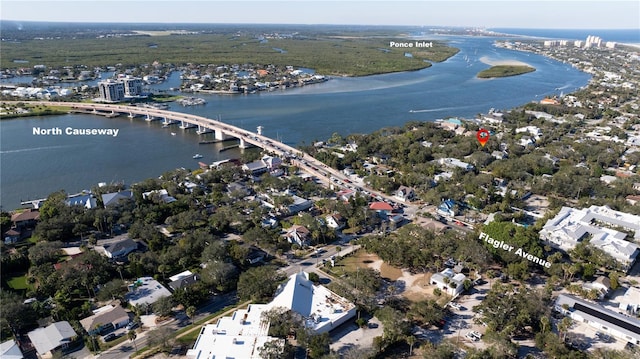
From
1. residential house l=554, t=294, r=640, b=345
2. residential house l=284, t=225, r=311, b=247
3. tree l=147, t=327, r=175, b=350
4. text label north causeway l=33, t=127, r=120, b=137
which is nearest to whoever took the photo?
tree l=147, t=327, r=175, b=350

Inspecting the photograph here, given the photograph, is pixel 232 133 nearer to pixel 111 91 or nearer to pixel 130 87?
pixel 111 91

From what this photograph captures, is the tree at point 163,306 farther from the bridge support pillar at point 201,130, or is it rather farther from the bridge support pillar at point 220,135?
the bridge support pillar at point 201,130

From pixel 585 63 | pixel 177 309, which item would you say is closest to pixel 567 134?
pixel 177 309

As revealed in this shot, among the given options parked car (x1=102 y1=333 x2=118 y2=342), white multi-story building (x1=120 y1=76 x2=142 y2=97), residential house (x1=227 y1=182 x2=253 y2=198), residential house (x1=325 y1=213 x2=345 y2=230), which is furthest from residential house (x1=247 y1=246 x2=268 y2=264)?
white multi-story building (x1=120 y1=76 x2=142 y2=97)

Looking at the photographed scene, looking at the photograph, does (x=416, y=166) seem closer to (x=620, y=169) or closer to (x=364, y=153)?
(x=364, y=153)

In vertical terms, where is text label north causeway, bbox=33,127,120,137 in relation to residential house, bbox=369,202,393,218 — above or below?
above

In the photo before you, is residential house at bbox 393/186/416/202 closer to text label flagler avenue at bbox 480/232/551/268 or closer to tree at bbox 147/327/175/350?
text label flagler avenue at bbox 480/232/551/268
